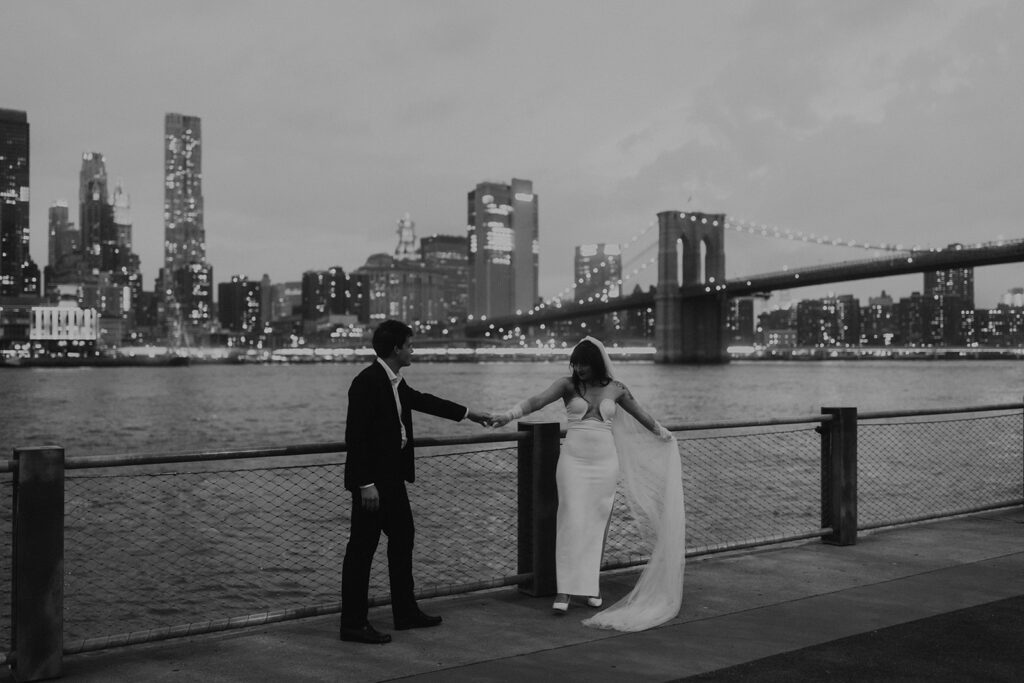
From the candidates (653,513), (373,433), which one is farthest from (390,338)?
(653,513)

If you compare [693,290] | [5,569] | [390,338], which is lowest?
[5,569]

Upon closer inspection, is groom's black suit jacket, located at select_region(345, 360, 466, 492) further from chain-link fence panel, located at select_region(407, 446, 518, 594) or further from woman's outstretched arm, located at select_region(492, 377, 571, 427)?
chain-link fence panel, located at select_region(407, 446, 518, 594)

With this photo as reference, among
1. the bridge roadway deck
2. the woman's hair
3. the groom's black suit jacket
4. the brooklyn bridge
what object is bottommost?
the bridge roadway deck

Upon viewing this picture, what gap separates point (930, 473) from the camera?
836 inches

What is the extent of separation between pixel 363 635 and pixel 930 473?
60.6ft

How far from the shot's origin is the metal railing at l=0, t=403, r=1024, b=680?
5.11m

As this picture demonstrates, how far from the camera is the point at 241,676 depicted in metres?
4.68

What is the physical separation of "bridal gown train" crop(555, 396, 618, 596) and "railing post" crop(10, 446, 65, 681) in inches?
104

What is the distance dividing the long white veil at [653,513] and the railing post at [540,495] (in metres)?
0.40

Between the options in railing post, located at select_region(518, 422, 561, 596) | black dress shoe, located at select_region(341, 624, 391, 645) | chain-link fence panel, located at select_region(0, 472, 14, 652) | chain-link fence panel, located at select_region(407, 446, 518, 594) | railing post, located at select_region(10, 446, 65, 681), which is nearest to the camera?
railing post, located at select_region(10, 446, 65, 681)

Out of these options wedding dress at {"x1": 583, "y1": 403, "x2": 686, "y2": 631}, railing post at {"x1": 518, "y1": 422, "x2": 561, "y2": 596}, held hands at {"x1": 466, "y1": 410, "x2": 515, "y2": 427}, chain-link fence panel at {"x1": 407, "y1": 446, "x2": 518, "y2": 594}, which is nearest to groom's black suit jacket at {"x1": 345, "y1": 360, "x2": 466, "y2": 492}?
held hands at {"x1": 466, "y1": 410, "x2": 515, "y2": 427}

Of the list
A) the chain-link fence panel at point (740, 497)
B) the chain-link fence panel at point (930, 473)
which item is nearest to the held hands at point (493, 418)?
the chain-link fence panel at point (740, 497)

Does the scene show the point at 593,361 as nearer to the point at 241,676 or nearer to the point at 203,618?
the point at 241,676

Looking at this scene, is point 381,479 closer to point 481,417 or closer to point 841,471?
point 481,417
